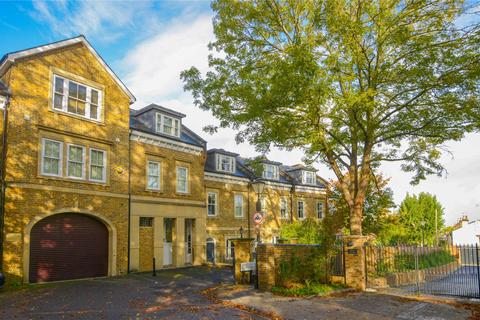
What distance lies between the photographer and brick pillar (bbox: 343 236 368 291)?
14.6 meters

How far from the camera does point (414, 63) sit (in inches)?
571

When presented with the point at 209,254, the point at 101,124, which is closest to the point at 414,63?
the point at 101,124

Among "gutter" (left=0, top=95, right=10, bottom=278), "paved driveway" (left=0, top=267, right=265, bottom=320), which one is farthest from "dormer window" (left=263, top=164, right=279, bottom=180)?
"gutter" (left=0, top=95, right=10, bottom=278)

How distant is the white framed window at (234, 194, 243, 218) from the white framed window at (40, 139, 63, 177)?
49.5 feet

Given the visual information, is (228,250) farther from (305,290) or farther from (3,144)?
(3,144)

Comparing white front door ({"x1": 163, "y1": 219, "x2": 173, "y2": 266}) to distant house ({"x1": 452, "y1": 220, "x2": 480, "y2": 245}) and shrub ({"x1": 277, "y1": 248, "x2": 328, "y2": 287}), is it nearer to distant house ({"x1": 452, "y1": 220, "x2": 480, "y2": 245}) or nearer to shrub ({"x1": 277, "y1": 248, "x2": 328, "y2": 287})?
shrub ({"x1": 277, "y1": 248, "x2": 328, "y2": 287})

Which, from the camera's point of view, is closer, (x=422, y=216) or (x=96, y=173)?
(x=96, y=173)

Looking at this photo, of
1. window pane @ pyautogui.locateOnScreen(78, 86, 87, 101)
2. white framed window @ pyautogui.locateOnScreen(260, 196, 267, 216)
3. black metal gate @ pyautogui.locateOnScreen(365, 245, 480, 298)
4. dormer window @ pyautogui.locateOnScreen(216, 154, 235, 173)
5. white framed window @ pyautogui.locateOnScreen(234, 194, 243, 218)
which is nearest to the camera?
black metal gate @ pyautogui.locateOnScreen(365, 245, 480, 298)

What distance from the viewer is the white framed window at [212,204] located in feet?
91.3

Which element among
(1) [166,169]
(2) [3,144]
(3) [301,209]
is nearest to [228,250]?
(1) [166,169]

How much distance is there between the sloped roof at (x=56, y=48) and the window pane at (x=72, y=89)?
5.59 feet

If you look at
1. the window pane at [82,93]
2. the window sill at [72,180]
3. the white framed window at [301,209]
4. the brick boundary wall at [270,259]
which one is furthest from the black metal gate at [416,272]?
the white framed window at [301,209]

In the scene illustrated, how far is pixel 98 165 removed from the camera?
19062 mm

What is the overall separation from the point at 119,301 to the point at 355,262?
28.1 feet
